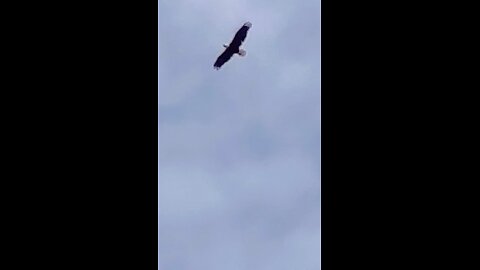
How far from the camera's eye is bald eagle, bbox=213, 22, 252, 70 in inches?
1218

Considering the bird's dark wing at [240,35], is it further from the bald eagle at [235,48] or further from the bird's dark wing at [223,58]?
the bird's dark wing at [223,58]

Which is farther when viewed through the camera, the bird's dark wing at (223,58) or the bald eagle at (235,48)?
the bird's dark wing at (223,58)

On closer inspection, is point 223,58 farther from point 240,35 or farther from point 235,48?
point 240,35

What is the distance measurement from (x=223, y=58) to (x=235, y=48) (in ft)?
2.32

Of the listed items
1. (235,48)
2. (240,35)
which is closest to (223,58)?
(235,48)

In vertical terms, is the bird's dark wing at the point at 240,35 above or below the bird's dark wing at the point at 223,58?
above

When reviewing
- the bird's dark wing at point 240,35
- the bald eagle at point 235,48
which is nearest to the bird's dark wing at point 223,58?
the bald eagle at point 235,48

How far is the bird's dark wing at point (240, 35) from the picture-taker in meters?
30.8

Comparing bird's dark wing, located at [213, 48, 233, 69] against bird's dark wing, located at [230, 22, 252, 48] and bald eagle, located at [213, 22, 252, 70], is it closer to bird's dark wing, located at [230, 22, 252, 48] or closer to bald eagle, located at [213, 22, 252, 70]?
bald eagle, located at [213, 22, 252, 70]

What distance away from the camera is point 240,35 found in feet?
102
